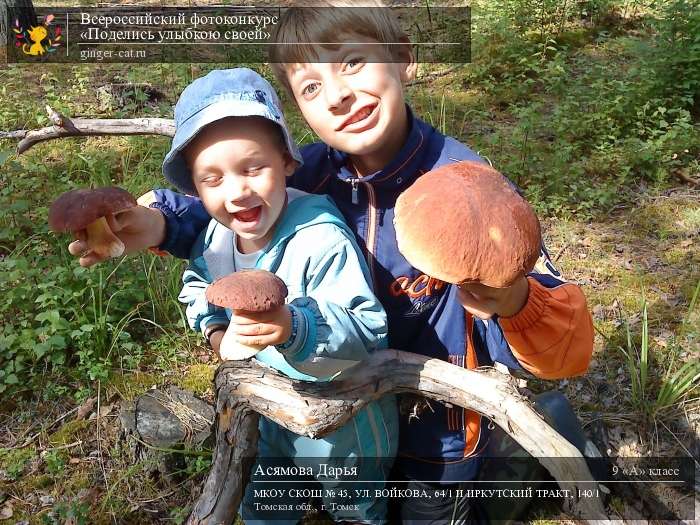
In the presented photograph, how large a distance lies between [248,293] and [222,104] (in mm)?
714

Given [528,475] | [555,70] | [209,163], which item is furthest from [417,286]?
[555,70]

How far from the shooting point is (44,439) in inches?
121

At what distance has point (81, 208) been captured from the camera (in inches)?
71.0

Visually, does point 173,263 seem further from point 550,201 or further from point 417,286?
point 550,201

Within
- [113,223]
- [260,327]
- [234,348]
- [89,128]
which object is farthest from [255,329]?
[89,128]

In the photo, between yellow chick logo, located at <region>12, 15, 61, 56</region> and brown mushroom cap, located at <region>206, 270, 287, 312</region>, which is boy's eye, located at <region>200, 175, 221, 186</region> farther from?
yellow chick logo, located at <region>12, 15, 61, 56</region>

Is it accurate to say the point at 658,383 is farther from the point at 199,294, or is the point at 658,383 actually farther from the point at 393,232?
the point at 199,294

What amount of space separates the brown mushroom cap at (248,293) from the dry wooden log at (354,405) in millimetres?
608

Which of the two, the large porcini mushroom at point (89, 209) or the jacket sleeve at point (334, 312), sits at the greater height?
the large porcini mushroom at point (89, 209)

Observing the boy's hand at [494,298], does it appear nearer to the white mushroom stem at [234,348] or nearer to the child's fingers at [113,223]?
the white mushroom stem at [234,348]

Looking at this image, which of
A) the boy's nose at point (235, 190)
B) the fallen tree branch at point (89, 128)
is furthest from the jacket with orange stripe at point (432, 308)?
the fallen tree branch at point (89, 128)

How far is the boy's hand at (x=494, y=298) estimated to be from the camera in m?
1.52

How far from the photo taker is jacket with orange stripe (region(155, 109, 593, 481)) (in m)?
1.72

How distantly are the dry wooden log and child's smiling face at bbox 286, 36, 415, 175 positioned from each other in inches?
29.9
